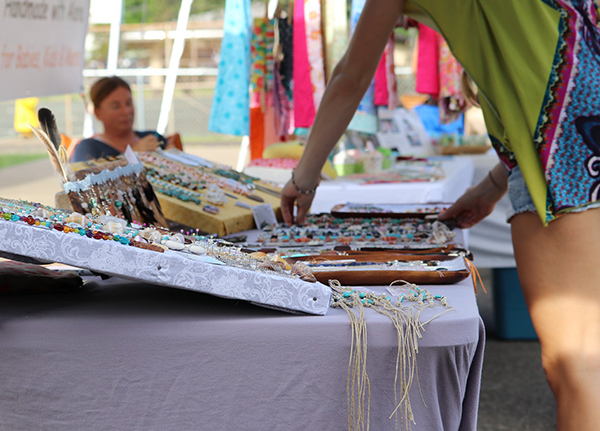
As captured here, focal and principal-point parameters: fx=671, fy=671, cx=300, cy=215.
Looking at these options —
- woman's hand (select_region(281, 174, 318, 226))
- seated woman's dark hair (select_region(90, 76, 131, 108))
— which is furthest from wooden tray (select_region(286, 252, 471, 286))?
seated woman's dark hair (select_region(90, 76, 131, 108))

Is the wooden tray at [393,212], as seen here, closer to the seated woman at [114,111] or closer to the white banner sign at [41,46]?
the white banner sign at [41,46]

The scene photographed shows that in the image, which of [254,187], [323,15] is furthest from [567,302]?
[323,15]

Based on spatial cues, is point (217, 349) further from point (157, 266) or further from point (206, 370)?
point (157, 266)

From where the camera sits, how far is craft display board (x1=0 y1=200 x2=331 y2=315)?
0.82m

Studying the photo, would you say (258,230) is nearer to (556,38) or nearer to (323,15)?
(556,38)

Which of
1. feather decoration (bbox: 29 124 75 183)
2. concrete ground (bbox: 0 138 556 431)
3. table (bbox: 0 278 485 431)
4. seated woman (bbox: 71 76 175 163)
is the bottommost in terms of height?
concrete ground (bbox: 0 138 556 431)

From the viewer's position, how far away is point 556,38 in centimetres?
117

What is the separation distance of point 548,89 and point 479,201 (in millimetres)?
589

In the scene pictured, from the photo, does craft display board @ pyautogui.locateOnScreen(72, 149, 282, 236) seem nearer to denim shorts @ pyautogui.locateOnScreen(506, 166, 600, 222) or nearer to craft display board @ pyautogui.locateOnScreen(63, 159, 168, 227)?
craft display board @ pyautogui.locateOnScreen(63, 159, 168, 227)

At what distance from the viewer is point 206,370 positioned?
2.93ft

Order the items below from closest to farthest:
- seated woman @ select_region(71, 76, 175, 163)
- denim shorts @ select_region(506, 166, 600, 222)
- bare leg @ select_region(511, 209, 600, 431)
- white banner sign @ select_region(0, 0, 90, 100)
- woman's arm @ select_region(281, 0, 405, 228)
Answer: bare leg @ select_region(511, 209, 600, 431), denim shorts @ select_region(506, 166, 600, 222), woman's arm @ select_region(281, 0, 405, 228), white banner sign @ select_region(0, 0, 90, 100), seated woman @ select_region(71, 76, 175, 163)

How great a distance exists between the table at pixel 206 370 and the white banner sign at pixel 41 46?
118 centimetres

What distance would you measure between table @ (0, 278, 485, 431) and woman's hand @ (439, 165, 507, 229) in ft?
2.77

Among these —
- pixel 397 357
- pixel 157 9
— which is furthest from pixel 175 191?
pixel 157 9
